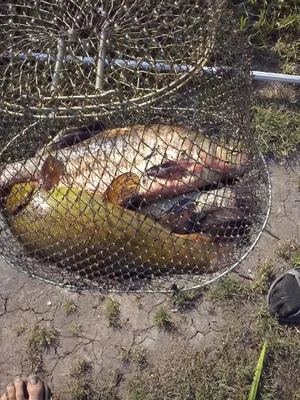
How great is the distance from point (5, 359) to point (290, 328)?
4.48 ft

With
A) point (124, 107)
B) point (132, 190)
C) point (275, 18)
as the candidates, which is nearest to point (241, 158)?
point (132, 190)

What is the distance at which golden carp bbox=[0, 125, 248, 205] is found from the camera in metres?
1.97

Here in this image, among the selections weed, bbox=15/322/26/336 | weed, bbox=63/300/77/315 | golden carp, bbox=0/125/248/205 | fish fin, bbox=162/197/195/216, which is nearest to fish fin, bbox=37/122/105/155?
golden carp, bbox=0/125/248/205

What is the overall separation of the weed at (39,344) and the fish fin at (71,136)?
1.08m

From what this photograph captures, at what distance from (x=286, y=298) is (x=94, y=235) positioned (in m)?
1.20

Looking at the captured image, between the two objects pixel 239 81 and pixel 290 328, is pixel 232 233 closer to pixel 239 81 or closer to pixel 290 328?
pixel 239 81

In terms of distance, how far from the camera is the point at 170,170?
6.53 ft

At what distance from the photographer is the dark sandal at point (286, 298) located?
2783mm

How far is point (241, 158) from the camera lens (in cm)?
208

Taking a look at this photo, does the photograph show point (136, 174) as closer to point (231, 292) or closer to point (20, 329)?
point (231, 292)

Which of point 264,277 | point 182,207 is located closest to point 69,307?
point 264,277

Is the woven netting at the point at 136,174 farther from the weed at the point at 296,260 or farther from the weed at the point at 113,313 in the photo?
the weed at the point at 296,260

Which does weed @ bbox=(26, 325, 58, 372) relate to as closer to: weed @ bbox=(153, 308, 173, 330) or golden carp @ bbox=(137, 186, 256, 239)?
weed @ bbox=(153, 308, 173, 330)

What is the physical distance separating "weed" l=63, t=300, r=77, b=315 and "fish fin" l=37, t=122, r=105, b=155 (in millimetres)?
997
